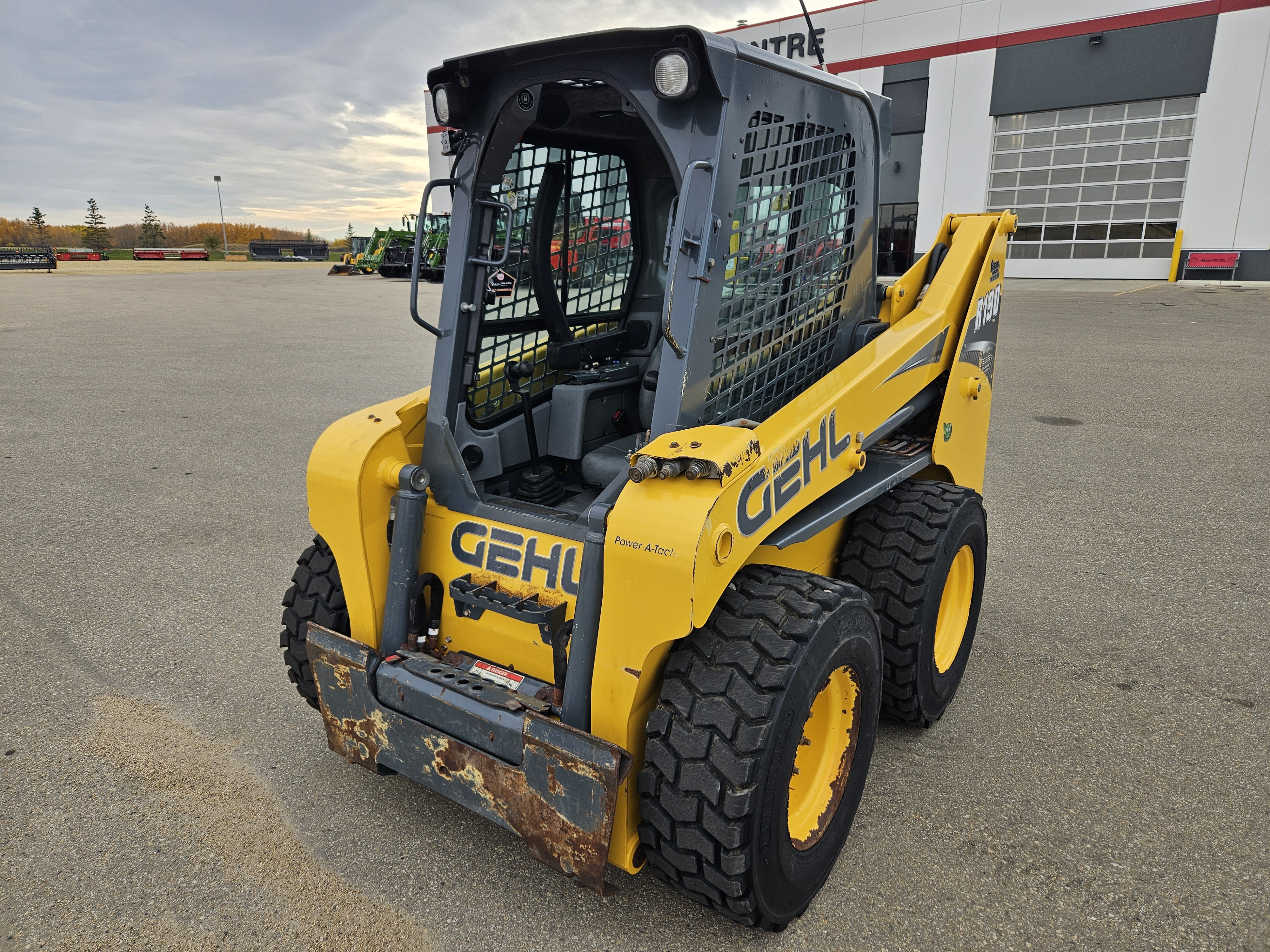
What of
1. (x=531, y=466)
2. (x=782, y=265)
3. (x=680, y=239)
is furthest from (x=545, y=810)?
(x=782, y=265)

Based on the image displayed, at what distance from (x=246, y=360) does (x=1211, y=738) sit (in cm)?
1206

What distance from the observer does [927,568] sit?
2961 mm

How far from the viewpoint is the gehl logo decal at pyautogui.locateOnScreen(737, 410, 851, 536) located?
7.16ft

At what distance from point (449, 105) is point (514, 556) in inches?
56.2

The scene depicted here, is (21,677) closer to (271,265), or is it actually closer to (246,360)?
(246,360)

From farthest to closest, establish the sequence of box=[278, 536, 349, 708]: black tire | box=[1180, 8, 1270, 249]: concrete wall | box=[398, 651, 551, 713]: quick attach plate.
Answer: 1. box=[1180, 8, 1270, 249]: concrete wall
2. box=[278, 536, 349, 708]: black tire
3. box=[398, 651, 551, 713]: quick attach plate

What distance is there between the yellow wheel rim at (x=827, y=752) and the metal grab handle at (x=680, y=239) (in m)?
1.12

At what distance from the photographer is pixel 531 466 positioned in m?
3.25

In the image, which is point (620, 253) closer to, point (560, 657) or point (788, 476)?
point (788, 476)

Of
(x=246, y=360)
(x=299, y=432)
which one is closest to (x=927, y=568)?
(x=299, y=432)

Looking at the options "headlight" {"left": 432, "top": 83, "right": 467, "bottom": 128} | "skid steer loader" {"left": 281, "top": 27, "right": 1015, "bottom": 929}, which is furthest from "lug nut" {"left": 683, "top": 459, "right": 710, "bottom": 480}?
"headlight" {"left": 432, "top": 83, "right": 467, "bottom": 128}

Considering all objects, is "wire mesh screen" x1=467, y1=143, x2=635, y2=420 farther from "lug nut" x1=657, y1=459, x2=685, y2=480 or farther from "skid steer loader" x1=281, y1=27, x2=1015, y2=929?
"lug nut" x1=657, y1=459, x2=685, y2=480

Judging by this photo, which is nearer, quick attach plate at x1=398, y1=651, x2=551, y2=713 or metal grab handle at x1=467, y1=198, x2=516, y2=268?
quick attach plate at x1=398, y1=651, x2=551, y2=713

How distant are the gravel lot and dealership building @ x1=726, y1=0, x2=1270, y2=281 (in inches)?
789
